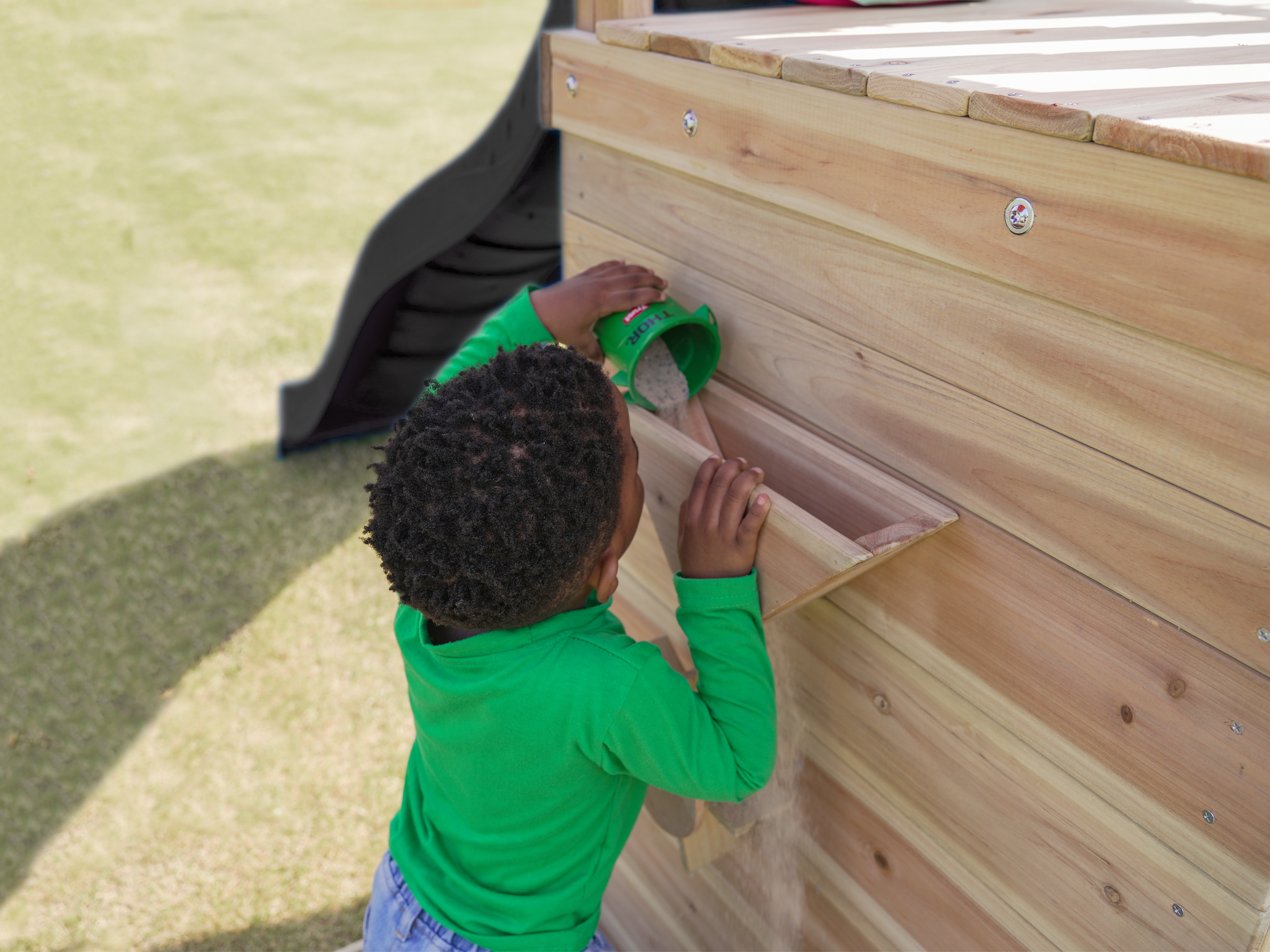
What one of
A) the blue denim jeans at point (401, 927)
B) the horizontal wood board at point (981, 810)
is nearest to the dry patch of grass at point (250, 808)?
the blue denim jeans at point (401, 927)

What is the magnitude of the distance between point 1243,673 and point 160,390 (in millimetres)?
4903

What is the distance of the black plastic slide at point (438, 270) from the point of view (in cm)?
338

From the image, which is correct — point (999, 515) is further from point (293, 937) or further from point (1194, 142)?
point (293, 937)

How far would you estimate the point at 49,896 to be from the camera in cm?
244

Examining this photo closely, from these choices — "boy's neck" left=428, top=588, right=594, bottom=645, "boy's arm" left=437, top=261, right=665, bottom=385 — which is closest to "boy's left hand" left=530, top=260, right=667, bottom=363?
"boy's arm" left=437, top=261, right=665, bottom=385

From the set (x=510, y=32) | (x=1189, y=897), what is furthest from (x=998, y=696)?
(x=510, y=32)

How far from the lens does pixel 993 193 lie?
1.05 m

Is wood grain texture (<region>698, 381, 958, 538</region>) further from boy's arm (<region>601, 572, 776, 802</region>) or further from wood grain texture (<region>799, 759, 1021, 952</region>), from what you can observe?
wood grain texture (<region>799, 759, 1021, 952</region>)

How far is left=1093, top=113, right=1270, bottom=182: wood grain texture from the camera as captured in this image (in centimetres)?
81

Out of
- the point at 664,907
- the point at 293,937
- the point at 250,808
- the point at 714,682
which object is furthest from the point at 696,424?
the point at 250,808

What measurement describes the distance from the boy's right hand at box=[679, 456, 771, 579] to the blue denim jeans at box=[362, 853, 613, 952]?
65 cm

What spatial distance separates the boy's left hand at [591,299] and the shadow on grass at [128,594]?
203 centimetres

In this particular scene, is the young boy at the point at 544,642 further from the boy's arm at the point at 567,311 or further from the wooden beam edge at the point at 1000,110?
the wooden beam edge at the point at 1000,110

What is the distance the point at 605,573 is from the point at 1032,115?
0.73 m
